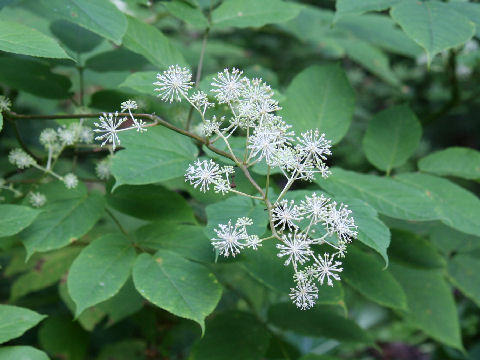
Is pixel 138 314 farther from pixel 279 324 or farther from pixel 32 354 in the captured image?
pixel 32 354

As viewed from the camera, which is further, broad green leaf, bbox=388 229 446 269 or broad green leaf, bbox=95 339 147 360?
broad green leaf, bbox=95 339 147 360

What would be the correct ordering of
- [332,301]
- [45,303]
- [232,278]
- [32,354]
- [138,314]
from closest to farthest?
[32,354]
[332,301]
[138,314]
[45,303]
[232,278]

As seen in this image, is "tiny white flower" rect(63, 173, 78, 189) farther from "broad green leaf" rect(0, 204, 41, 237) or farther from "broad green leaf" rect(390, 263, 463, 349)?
"broad green leaf" rect(390, 263, 463, 349)

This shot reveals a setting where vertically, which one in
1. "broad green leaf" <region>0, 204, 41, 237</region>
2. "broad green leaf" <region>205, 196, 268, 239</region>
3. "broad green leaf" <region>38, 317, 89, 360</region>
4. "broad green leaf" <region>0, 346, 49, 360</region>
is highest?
"broad green leaf" <region>205, 196, 268, 239</region>

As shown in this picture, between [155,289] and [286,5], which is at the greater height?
[286,5]

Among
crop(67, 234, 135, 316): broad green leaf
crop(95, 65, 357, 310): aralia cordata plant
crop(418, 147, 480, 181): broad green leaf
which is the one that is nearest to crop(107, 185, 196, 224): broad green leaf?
crop(67, 234, 135, 316): broad green leaf

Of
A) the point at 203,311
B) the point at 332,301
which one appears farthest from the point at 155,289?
the point at 332,301

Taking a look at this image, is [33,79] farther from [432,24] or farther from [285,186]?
[432,24]
